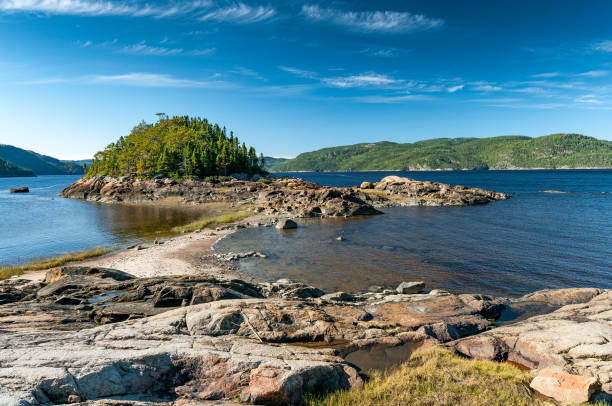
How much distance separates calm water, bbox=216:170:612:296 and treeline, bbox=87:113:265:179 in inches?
2773

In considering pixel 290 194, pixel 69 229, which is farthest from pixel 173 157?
pixel 69 229

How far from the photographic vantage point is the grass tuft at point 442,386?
318 inches

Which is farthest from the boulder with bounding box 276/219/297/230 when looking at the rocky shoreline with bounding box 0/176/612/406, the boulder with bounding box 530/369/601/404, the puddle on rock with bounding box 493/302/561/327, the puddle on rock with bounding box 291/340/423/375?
the boulder with bounding box 530/369/601/404

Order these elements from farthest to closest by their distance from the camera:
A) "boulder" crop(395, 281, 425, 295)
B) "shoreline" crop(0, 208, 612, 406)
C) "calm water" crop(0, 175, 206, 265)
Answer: "calm water" crop(0, 175, 206, 265) < "boulder" crop(395, 281, 425, 295) < "shoreline" crop(0, 208, 612, 406)

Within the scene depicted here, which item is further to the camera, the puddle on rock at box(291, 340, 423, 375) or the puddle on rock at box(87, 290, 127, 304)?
the puddle on rock at box(87, 290, 127, 304)

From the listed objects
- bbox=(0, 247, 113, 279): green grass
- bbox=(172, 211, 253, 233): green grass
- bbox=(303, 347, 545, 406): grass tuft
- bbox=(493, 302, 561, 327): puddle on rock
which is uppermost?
bbox=(172, 211, 253, 233): green grass

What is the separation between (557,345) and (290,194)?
60.7m

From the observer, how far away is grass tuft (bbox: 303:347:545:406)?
807 cm

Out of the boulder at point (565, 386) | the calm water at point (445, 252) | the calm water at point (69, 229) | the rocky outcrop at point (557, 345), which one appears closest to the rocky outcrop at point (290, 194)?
the calm water at point (445, 252)

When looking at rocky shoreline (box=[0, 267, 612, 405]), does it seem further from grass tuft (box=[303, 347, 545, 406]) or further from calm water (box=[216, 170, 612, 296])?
calm water (box=[216, 170, 612, 296])

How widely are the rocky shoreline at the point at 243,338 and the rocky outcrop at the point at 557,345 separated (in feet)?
0.14

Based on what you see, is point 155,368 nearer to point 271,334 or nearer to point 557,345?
point 271,334

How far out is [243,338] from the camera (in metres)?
10.5

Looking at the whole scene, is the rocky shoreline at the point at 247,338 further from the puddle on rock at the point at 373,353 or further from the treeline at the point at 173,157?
the treeline at the point at 173,157
